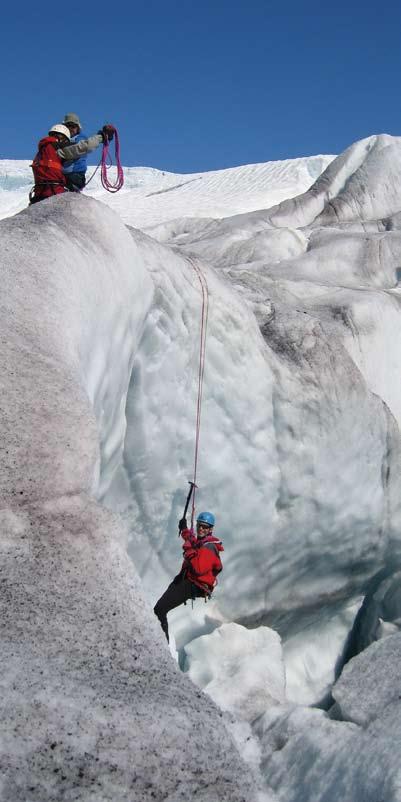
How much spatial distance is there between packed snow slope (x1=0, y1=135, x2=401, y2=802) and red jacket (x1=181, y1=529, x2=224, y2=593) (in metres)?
0.91

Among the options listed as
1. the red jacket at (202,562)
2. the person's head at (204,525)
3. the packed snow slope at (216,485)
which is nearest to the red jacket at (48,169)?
the packed snow slope at (216,485)

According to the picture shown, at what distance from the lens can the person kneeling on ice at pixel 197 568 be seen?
19.4ft

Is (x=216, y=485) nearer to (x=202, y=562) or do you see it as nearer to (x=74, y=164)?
(x=202, y=562)

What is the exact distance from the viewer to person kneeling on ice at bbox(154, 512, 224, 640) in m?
5.91

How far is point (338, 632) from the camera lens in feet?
31.2

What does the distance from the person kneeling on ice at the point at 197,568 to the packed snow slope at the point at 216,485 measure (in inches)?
→ 32.7

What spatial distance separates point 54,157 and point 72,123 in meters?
Answer: 0.60

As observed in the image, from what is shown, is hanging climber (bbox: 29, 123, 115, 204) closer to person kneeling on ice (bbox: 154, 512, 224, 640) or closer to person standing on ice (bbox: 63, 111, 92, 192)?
person standing on ice (bbox: 63, 111, 92, 192)

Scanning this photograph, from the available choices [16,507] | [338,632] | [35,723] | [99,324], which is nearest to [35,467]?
[16,507]

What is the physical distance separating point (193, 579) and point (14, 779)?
14.0 ft

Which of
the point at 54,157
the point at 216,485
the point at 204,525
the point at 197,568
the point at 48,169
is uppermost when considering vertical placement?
the point at 54,157

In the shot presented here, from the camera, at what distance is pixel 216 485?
764 centimetres

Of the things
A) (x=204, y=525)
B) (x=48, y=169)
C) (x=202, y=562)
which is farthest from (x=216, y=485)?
(x=48, y=169)

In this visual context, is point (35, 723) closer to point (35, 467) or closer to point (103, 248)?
point (35, 467)
